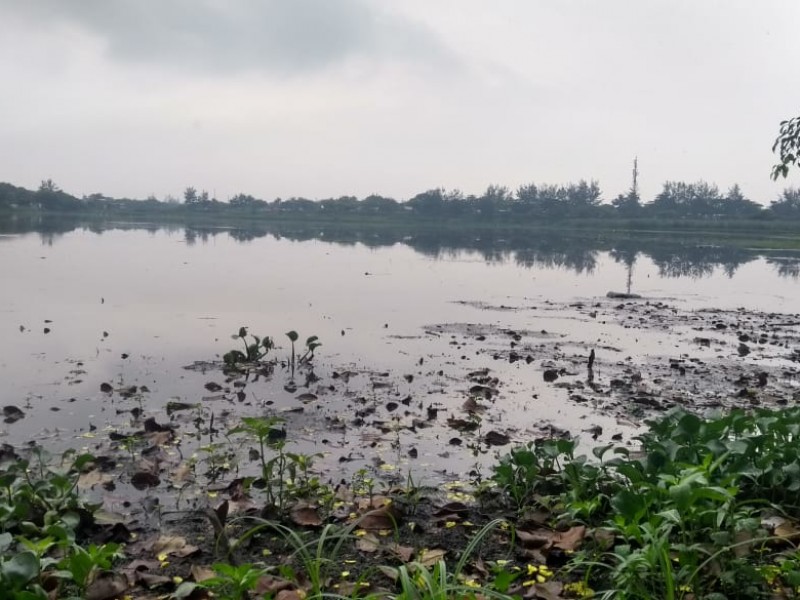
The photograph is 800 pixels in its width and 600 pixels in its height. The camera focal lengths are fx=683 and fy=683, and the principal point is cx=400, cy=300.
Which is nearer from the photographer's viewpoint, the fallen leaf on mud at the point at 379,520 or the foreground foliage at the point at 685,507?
the foreground foliage at the point at 685,507

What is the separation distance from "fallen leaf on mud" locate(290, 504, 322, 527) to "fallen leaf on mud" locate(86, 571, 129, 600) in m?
0.90

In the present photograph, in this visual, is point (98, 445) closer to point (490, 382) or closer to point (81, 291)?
point (490, 382)

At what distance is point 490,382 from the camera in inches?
264

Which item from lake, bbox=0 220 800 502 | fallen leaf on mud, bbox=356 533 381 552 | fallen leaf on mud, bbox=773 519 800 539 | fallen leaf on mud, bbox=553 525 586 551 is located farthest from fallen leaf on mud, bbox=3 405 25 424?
fallen leaf on mud, bbox=773 519 800 539

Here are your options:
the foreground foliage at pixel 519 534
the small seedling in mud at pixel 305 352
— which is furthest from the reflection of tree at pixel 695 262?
the foreground foliage at pixel 519 534

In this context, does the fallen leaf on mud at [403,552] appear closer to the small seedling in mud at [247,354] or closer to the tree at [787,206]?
the small seedling in mud at [247,354]

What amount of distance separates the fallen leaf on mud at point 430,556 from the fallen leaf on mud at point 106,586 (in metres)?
1.13

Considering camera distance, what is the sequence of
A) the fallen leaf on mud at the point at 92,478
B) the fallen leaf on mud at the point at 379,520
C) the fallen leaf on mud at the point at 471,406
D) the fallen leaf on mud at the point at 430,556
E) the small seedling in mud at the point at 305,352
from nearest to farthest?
the fallen leaf on mud at the point at 430,556
the fallen leaf on mud at the point at 379,520
the fallen leaf on mud at the point at 92,478
the fallen leaf on mud at the point at 471,406
the small seedling in mud at the point at 305,352

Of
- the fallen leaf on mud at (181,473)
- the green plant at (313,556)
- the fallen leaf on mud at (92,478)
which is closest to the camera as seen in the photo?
the green plant at (313,556)

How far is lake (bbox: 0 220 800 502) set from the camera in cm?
496

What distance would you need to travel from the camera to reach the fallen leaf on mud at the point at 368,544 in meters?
2.95

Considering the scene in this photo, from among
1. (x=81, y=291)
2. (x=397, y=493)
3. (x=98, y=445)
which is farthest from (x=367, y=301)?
(x=397, y=493)

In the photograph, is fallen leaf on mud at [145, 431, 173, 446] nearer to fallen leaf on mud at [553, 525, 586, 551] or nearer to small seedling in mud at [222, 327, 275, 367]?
small seedling in mud at [222, 327, 275, 367]

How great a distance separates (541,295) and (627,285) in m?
4.30
